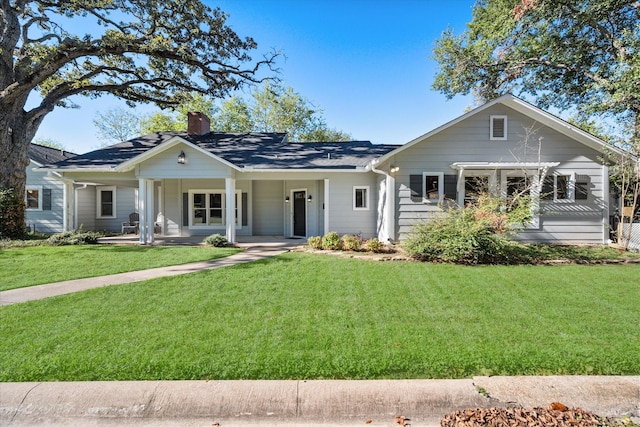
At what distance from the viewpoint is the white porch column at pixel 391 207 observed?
407 inches

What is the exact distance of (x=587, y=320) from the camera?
13.8 ft

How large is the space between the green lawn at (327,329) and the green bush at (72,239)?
6.75 meters

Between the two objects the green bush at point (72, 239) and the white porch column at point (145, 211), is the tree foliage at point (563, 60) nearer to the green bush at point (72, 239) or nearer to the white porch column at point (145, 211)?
the white porch column at point (145, 211)

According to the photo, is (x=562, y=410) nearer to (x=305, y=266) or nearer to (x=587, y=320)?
(x=587, y=320)

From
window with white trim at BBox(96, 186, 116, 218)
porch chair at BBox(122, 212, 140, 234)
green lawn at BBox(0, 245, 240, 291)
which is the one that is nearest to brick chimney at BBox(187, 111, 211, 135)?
porch chair at BBox(122, 212, 140, 234)

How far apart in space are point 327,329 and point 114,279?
4767 mm

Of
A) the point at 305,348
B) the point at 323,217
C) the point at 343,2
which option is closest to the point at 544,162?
the point at 323,217

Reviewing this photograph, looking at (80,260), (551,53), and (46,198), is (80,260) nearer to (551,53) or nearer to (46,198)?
(46,198)

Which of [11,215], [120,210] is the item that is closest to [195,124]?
[120,210]

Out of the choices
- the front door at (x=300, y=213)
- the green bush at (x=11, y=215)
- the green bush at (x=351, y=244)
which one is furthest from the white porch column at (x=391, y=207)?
the green bush at (x=11, y=215)

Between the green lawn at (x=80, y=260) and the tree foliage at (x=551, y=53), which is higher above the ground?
the tree foliage at (x=551, y=53)

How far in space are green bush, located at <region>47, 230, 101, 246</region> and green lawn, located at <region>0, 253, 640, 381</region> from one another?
6746mm

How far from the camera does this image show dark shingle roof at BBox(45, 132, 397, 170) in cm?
1190

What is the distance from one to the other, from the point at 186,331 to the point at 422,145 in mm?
9017
